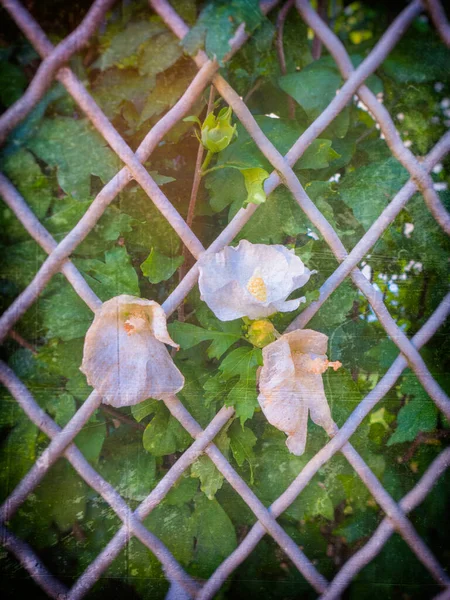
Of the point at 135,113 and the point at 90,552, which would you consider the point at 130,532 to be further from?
the point at 135,113

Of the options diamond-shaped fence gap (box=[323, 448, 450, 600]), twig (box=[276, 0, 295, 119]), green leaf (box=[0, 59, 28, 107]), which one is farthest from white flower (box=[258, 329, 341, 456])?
green leaf (box=[0, 59, 28, 107])

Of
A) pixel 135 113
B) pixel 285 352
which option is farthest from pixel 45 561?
pixel 135 113

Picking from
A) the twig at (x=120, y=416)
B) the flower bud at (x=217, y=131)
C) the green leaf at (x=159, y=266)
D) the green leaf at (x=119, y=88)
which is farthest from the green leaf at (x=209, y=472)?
the green leaf at (x=119, y=88)

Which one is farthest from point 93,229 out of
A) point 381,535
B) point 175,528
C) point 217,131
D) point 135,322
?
point 381,535

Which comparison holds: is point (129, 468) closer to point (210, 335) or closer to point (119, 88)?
point (210, 335)

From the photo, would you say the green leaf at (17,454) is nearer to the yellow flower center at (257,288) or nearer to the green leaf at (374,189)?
the yellow flower center at (257,288)

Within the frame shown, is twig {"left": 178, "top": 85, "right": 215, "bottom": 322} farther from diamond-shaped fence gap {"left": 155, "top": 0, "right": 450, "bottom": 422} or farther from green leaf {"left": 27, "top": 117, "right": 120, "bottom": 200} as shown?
green leaf {"left": 27, "top": 117, "right": 120, "bottom": 200}
